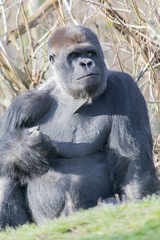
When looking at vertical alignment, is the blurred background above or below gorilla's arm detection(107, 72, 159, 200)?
above

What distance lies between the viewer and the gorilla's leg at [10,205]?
620 cm

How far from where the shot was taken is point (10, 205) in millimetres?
6215

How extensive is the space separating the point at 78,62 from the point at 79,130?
578 millimetres

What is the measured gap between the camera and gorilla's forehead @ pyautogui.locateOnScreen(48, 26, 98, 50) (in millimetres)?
6172

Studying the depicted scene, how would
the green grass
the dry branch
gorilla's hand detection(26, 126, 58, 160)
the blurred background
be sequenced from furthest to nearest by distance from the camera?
the dry branch
the blurred background
gorilla's hand detection(26, 126, 58, 160)
the green grass

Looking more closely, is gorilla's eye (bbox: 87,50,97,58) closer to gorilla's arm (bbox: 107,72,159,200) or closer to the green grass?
gorilla's arm (bbox: 107,72,159,200)

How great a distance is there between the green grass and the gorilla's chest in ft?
3.79

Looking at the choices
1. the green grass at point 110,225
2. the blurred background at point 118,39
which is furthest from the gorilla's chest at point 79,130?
the blurred background at point 118,39

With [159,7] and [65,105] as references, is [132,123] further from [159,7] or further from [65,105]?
[159,7]

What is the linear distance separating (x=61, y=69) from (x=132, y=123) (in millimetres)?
715

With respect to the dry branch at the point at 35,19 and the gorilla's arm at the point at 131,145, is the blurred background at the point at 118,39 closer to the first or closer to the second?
the dry branch at the point at 35,19

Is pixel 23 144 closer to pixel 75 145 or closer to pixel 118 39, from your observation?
pixel 75 145

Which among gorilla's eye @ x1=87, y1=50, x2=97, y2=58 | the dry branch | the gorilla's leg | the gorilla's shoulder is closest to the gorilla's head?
gorilla's eye @ x1=87, y1=50, x2=97, y2=58

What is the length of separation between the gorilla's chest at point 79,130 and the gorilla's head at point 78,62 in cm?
17
